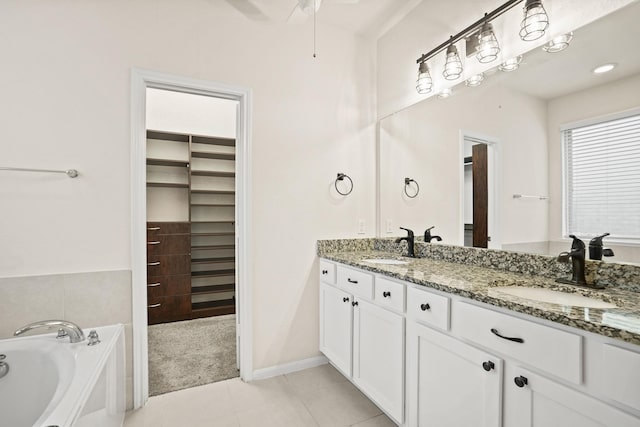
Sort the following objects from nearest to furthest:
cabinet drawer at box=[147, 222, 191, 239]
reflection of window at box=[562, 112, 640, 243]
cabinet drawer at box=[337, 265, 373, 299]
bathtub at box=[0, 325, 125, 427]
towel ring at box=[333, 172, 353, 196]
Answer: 1. reflection of window at box=[562, 112, 640, 243]
2. bathtub at box=[0, 325, 125, 427]
3. cabinet drawer at box=[337, 265, 373, 299]
4. towel ring at box=[333, 172, 353, 196]
5. cabinet drawer at box=[147, 222, 191, 239]

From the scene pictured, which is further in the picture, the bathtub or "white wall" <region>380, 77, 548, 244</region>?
"white wall" <region>380, 77, 548, 244</region>

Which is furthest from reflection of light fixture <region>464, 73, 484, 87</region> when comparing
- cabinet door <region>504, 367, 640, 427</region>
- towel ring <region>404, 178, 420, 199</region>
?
cabinet door <region>504, 367, 640, 427</region>

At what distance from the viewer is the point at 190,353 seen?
8.74ft

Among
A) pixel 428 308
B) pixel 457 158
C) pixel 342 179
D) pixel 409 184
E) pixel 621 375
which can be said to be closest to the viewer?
pixel 621 375

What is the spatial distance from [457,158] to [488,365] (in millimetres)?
1384

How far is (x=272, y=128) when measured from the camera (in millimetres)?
2348

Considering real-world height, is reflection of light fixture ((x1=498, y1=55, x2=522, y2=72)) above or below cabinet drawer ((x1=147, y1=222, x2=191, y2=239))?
above

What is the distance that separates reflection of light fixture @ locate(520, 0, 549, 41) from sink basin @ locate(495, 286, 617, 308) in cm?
126

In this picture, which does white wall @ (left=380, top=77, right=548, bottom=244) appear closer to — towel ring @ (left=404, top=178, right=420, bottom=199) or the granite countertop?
towel ring @ (left=404, top=178, right=420, bottom=199)

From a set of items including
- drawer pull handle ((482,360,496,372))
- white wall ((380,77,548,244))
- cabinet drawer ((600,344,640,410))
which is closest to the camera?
cabinet drawer ((600,344,640,410))

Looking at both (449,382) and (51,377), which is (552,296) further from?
(51,377)

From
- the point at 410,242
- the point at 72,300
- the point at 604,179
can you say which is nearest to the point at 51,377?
the point at 72,300

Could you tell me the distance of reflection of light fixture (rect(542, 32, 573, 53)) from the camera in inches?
56.3

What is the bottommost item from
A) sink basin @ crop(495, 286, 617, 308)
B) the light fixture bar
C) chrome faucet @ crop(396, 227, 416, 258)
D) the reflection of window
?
sink basin @ crop(495, 286, 617, 308)
